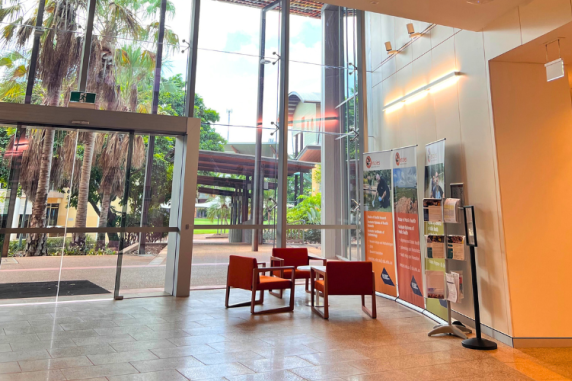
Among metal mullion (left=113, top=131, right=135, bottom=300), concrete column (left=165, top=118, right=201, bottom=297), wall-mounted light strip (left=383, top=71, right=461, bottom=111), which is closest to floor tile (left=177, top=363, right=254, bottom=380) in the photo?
concrete column (left=165, top=118, right=201, bottom=297)

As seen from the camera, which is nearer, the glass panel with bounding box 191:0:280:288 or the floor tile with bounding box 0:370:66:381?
the floor tile with bounding box 0:370:66:381

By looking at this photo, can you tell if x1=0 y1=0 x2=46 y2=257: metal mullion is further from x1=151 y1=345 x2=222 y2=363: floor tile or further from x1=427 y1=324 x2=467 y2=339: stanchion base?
x1=427 y1=324 x2=467 y2=339: stanchion base

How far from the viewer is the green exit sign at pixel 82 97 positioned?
20.6ft

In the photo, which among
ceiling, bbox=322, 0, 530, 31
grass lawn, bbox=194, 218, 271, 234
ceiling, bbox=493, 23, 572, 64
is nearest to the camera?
ceiling, bbox=493, 23, 572, 64

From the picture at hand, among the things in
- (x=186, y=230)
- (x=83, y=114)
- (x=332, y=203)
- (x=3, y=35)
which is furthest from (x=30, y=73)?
(x=332, y=203)

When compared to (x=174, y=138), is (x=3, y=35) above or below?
above

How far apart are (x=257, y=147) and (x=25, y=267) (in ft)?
14.8

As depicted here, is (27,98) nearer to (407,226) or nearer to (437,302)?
(407,226)

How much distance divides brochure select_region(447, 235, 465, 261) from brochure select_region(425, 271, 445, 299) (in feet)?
0.90

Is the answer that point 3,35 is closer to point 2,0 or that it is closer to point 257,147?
point 2,0

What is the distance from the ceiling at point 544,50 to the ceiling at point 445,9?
50cm

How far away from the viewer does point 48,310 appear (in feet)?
17.8

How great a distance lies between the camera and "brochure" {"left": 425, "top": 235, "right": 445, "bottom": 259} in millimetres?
4723

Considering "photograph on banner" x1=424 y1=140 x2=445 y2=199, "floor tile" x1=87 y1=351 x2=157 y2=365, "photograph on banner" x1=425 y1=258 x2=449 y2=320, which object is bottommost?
"floor tile" x1=87 y1=351 x2=157 y2=365
